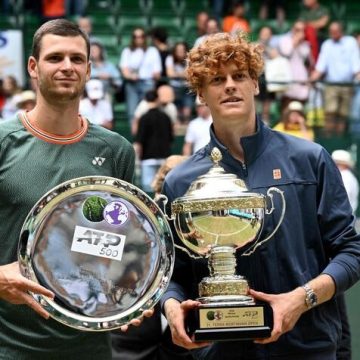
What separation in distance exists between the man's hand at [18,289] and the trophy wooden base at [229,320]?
51cm

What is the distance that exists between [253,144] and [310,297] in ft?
1.96

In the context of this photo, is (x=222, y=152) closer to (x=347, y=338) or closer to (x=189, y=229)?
(x=189, y=229)

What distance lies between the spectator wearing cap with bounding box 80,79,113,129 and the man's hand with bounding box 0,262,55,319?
874 centimetres

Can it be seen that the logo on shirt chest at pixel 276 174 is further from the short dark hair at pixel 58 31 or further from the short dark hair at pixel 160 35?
the short dark hair at pixel 160 35

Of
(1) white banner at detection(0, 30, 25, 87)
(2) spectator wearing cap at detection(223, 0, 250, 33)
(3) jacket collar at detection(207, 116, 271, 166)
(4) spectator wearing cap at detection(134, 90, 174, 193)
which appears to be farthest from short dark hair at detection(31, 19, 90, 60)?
(2) spectator wearing cap at detection(223, 0, 250, 33)

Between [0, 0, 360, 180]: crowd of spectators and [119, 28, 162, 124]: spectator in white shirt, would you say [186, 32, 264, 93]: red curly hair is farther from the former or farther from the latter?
[119, 28, 162, 124]: spectator in white shirt

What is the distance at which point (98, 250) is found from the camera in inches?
163

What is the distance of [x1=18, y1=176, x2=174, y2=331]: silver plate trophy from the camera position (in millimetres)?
4105

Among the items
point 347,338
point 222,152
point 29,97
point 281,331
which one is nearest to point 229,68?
point 222,152

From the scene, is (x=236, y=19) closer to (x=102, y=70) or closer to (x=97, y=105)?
(x=102, y=70)

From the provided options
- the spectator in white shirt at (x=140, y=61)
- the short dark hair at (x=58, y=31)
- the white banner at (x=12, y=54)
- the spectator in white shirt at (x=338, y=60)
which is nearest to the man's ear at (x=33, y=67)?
the short dark hair at (x=58, y=31)

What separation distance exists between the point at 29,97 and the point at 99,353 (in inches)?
310

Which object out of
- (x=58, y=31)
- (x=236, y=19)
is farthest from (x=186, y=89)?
(x=58, y=31)

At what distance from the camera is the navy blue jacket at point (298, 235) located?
4184 millimetres
